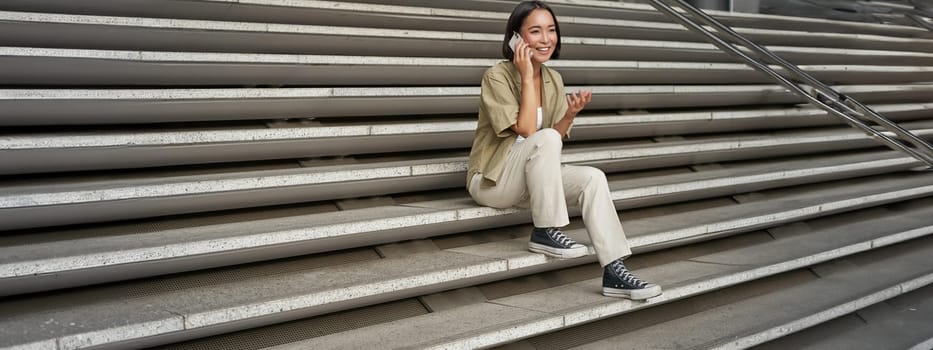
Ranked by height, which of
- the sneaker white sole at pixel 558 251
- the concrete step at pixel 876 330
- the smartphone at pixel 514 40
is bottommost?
the concrete step at pixel 876 330

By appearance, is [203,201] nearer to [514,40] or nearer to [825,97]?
[514,40]

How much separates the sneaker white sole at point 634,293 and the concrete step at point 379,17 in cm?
196

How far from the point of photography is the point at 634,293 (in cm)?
325

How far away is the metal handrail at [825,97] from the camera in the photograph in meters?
4.20

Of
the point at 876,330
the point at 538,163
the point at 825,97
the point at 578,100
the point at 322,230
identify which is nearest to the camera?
the point at 322,230

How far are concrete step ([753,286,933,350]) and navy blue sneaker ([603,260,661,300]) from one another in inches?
24.1

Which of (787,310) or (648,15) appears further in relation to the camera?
(648,15)

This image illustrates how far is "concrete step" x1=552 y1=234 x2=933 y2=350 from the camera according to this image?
3387 mm

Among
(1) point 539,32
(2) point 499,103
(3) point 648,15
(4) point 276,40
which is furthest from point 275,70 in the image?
(3) point 648,15

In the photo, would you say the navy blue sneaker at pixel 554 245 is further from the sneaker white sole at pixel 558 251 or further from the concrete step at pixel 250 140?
the concrete step at pixel 250 140

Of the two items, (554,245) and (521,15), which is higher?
(521,15)

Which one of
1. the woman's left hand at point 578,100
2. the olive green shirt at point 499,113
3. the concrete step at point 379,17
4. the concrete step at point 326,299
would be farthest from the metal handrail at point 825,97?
the woman's left hand at point 578,100

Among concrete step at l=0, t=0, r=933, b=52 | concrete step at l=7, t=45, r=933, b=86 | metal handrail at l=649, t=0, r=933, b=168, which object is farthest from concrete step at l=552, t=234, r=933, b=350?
concrete step at l=0, t=0, r=933, b=52

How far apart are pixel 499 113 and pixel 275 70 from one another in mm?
1003
